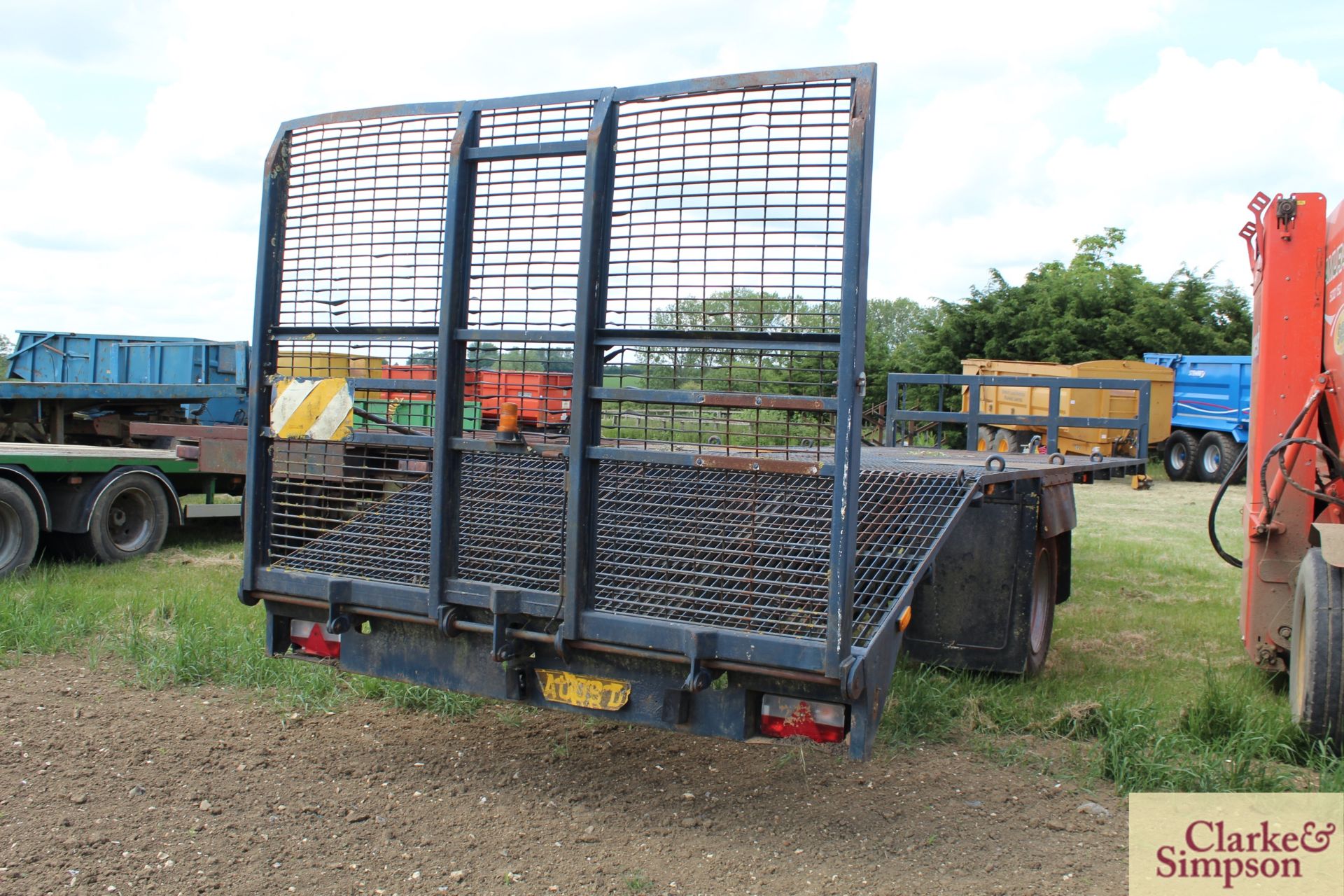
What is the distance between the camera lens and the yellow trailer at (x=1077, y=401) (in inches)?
788

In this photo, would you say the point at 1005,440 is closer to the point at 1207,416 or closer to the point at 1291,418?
the point at 1207,416

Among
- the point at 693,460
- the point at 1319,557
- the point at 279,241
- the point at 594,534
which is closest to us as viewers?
the point at 693,460

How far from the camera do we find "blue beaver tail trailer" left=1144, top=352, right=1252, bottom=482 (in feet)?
67.2

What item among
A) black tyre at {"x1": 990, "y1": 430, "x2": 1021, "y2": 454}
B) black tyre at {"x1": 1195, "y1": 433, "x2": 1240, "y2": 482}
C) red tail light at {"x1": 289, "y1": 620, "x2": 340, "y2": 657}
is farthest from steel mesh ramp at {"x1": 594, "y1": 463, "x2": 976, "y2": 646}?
black tyre at {"x1": 1195, "y1": 433, "x2": 1240, "y2": 482}

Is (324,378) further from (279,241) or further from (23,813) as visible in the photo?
(23,813)

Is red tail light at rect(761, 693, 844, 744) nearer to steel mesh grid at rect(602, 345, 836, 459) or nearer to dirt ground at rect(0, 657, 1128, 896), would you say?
dirt ground at rect(0, 657, 1128, 896)

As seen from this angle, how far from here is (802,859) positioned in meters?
3.66

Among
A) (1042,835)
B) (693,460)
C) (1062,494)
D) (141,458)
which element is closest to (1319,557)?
(1062,494)

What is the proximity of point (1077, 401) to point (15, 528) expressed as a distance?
1727 centimetres

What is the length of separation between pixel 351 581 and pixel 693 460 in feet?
4.74

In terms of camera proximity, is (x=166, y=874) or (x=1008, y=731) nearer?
(x=166, y=874)

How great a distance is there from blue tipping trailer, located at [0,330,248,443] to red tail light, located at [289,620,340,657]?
8450 mm

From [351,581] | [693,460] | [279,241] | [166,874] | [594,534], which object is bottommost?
[166,874]

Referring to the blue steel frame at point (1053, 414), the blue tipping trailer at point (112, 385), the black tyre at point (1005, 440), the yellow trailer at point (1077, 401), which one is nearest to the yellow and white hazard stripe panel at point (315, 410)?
the blue steel frame at point (1053, 414)
